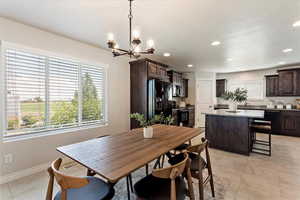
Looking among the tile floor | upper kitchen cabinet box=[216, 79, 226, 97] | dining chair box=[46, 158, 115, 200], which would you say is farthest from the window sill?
upper kitchen cabinet box=[216, 79, 226, 97]

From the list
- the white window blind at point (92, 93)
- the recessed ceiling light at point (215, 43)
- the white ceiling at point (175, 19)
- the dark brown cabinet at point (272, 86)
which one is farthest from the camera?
the dark brown cabinet at point (272, 86)

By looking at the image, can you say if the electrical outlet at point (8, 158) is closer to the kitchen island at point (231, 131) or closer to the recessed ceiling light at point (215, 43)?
the kitchen island at point (231, 131)

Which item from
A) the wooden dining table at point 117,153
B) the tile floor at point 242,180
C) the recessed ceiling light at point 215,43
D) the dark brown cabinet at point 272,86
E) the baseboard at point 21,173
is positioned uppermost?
the recessed ceiling light at point 215,43

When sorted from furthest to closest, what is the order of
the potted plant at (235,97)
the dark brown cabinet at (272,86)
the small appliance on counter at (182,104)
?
the small appliance on counter at (182,104)
the dark brown cabinet at (272,86)
the potted plant at (235,97)

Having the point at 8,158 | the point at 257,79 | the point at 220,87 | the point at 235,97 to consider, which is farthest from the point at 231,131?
the point at 8,158

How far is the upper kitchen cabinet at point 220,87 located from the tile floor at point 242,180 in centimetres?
398

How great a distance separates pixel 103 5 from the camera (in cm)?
191

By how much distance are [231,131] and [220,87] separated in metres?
3.94

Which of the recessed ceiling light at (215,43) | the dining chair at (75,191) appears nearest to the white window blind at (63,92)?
the dining chair at (75,191)

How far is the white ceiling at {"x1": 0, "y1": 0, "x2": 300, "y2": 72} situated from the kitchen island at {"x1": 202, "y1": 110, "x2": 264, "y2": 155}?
1.70 m

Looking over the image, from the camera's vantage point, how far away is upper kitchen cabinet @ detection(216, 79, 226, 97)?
22.6 feet

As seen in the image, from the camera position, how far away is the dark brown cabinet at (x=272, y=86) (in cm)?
556

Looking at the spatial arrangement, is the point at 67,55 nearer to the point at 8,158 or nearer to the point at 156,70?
the point at 8,158

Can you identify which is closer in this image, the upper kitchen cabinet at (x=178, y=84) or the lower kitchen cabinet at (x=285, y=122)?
the lower kitchen cabinet at (x=285, y=122)
